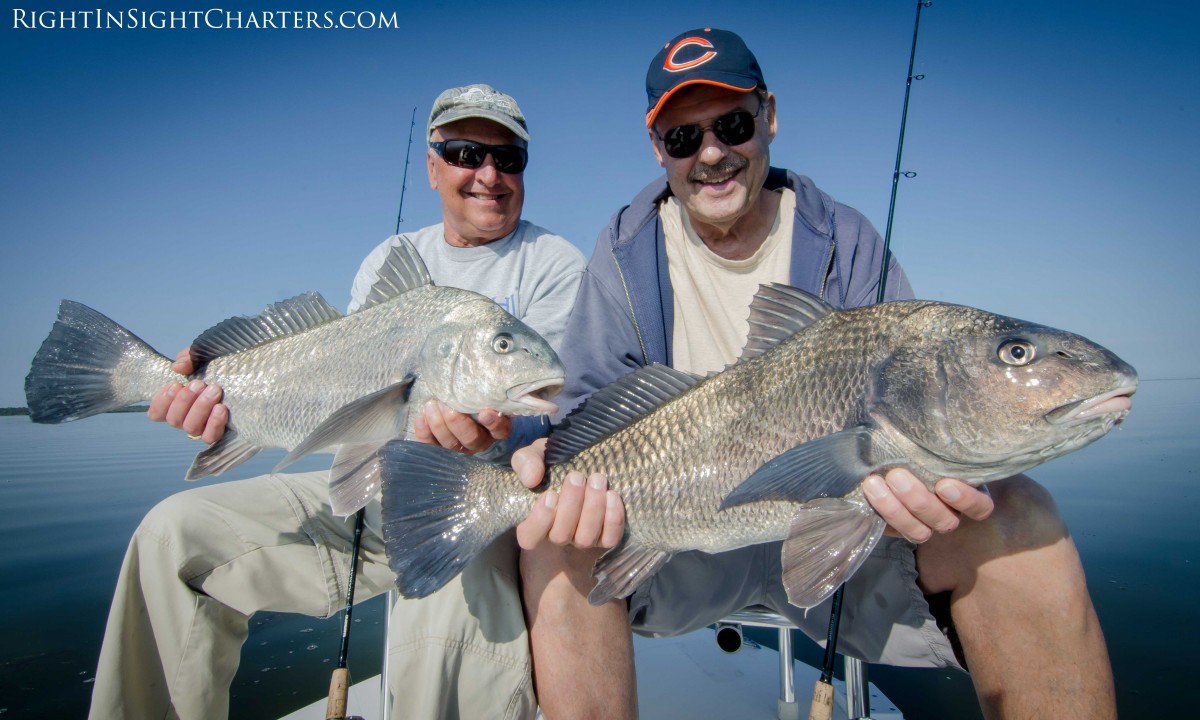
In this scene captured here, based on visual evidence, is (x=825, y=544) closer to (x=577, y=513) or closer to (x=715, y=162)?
(x=577, y=513)

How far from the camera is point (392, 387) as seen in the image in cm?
265

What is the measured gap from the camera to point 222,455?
300 cm

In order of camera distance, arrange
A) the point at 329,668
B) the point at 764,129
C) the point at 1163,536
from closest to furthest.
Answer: the point at 764,129 → the point at 329,668 → the point at 1163,536

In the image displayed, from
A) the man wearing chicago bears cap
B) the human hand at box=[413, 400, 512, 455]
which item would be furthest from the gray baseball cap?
the human hand at box=[413, 400, 512, 455]

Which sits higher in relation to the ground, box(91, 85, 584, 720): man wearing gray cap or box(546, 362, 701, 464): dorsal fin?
box(546, 362, 701, 464): dorsal fin

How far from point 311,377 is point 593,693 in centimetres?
187

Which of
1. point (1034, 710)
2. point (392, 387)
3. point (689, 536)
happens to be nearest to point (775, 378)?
point (689, 536)

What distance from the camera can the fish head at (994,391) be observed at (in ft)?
5.59

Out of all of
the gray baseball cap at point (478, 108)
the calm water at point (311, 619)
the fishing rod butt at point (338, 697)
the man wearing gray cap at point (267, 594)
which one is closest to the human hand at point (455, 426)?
the man wearing gray cap at point (267, 594)

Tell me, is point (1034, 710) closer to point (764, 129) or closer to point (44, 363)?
point (764, 129)

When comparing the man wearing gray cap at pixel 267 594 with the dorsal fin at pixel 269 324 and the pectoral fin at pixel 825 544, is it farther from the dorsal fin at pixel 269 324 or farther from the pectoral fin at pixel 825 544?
the pectoral fin at pixel 825 544

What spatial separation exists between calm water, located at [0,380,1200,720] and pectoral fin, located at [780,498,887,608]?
252 cm

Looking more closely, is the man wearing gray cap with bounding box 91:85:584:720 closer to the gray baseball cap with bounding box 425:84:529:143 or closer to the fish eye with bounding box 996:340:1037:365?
the gray baseball cap with bounding box 425:84:529:143

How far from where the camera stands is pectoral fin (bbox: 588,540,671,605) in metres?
Answer: 2.18
